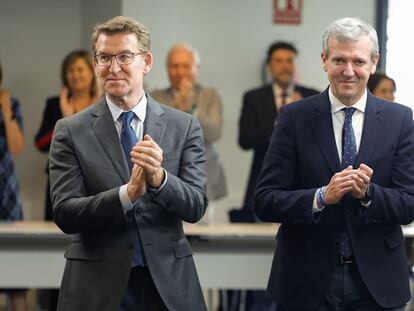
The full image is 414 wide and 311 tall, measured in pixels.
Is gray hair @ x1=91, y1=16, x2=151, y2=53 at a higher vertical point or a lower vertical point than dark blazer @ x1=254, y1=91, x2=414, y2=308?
higher

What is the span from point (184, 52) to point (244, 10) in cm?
219

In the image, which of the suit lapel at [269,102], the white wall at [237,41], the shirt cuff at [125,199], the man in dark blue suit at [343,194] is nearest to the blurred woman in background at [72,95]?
the suit lapel at [269,102]

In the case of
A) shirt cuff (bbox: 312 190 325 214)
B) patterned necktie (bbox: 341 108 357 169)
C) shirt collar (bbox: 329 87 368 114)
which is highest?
shirt collar (bbox: 329 87 368 114)

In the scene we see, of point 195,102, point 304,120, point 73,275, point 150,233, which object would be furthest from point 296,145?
point 195,102

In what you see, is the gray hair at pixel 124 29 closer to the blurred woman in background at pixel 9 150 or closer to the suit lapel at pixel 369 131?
the suit lapel at pixel 369 131

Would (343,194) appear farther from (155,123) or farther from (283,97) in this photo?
(283,97)

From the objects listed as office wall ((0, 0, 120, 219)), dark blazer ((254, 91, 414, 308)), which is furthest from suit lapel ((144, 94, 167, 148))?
office wall ((0, 0, 120, 219))

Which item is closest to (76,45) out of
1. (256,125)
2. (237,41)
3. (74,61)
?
(237,41)

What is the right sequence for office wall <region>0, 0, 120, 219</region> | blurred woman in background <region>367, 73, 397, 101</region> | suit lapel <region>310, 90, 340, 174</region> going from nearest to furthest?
suit lapel <region>310, 90, 340, 174</region>, blurred woman in background <region>367, 73, 397, 101</region>, office wall <region>0, 0, 120, 219</region>

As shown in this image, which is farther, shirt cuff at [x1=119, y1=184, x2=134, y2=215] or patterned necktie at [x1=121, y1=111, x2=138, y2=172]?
patterned necktie at [x1=121, y1=111, x2=138, y2=172]

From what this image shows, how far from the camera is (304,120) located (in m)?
3.52

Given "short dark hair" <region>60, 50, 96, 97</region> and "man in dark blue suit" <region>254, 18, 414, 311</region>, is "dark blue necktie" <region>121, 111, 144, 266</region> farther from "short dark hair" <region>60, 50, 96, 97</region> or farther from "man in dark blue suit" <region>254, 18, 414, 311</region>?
"short dark hair" <region>60, 50, 96, 97</region>

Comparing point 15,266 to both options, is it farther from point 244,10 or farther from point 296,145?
point 244,10

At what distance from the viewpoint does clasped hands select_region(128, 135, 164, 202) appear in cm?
310
